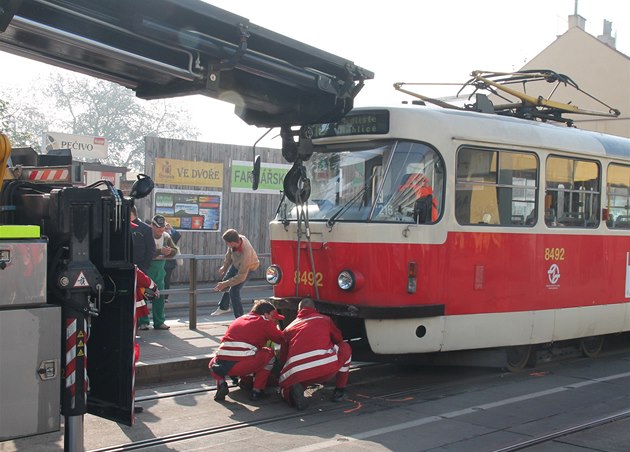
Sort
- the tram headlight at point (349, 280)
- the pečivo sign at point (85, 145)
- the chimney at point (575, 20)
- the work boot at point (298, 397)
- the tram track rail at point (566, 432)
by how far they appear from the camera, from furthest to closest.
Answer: the chimney at point (575, 20) → the pečivo sign at point (85, 145) → the tram headlight at point (349, 280) → the work boot at point (298, 397) → the tram track rail at point (566, 432)

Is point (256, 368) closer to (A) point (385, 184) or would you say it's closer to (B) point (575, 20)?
(A) point (385, 184)

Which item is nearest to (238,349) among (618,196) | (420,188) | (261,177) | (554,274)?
(420,188)

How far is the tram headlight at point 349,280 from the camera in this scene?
28.0ft

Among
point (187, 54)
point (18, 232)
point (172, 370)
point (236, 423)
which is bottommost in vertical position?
point (236, 423)

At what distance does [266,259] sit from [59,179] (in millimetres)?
14278

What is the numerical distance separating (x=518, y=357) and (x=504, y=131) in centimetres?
287

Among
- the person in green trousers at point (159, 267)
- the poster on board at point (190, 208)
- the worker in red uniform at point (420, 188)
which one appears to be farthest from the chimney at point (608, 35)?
the worker in red uniform at point (420, 188)

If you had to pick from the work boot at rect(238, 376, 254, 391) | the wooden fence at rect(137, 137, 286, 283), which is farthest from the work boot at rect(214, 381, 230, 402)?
the wooden fence at rect(137, 137, 286, 283)

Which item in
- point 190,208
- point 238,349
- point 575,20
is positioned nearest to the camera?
point 238,349

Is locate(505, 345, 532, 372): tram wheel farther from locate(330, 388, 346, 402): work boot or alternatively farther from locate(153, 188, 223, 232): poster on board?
locate(153, 188, 223, 232): poster on board

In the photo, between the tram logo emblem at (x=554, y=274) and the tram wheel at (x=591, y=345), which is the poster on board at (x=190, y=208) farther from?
the tram logo emblem at (x=554, y=274)

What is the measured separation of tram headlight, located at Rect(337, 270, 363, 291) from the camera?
8.52 meters

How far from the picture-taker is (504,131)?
9.48 m

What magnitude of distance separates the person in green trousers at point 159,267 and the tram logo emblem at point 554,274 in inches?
213
